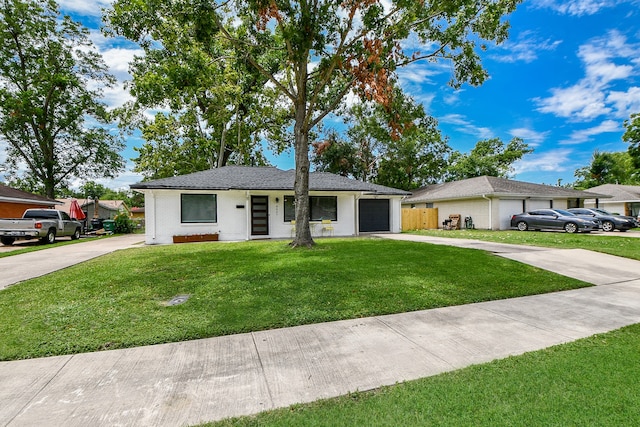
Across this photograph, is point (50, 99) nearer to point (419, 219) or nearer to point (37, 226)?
point (37, 226)

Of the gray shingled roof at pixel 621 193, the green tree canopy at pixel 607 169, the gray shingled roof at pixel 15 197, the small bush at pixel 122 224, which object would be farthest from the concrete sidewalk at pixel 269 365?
the green tree canopy at pixel 607 169

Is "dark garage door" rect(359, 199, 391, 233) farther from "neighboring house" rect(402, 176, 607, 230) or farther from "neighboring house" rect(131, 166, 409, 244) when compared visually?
"neighboring house" rect(402, 176, 607, 230)

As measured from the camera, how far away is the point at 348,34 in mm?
9828

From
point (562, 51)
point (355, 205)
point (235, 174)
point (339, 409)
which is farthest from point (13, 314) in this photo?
point (562, 51)

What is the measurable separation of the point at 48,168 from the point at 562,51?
3701cm

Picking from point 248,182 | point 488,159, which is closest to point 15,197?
point 248,182

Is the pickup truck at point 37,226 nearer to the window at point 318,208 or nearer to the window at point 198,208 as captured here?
the window at point 198,208

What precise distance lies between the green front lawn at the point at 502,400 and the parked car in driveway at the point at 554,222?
1801cm

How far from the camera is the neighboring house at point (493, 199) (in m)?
19.4

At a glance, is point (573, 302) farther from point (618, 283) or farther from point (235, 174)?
point (235, 174)

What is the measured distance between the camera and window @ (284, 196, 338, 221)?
49.2 feet

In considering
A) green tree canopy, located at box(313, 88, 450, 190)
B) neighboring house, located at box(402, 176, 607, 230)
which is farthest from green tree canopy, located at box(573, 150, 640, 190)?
green tree canopy, located at box(313, 88, 450, 190)

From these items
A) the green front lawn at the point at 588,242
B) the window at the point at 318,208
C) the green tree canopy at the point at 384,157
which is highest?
the green tree canopy at the point at 384,157

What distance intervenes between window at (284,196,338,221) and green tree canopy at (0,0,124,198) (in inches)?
771
